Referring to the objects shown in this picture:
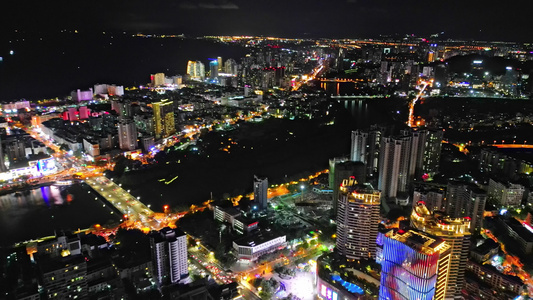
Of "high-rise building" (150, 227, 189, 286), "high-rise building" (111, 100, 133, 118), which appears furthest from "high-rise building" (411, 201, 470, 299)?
"high-rise building" (111, 100, 133, 118)

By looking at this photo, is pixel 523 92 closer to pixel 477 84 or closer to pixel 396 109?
pixel 477 84

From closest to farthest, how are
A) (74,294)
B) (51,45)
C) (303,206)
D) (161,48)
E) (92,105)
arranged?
(74,294)
(303,206)
(92,105)
(51,45)
(161,48)

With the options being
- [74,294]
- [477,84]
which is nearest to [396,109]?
[477,84]

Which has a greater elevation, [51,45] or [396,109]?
[51,45]

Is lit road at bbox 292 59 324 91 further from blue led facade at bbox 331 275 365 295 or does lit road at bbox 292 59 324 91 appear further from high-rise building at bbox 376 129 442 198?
blue led facade at bbox 331 275 365 295

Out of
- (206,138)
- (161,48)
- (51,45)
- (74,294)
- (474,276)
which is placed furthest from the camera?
(161,48)

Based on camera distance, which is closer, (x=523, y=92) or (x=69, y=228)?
(x=69, y=228)

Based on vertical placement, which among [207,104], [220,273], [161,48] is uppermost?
[161,48]

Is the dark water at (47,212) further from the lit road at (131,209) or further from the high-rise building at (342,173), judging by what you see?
the high-rise building at (342,173)
